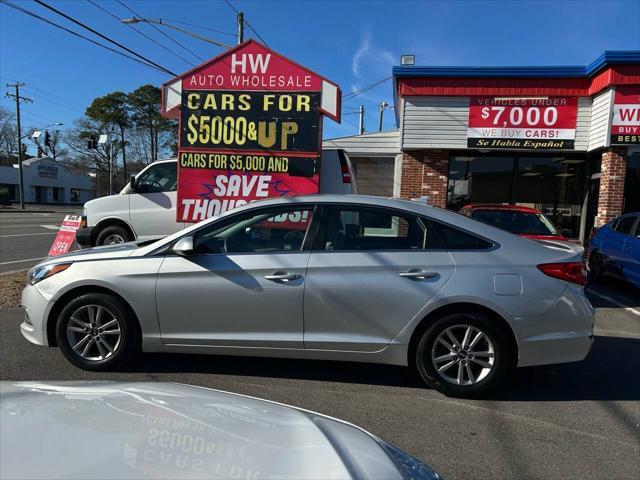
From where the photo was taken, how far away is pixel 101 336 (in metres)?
4.44

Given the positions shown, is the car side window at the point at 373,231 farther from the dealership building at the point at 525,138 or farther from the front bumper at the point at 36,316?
the dealership building at the point at 525,138

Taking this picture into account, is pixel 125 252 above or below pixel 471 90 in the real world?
below

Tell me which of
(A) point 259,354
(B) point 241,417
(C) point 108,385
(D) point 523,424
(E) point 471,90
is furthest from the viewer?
(E) point 471,90

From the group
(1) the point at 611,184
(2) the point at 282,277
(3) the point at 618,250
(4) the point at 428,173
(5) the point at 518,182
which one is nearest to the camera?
(2) the point at 282,277

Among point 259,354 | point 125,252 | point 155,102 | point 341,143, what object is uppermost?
point 155,102

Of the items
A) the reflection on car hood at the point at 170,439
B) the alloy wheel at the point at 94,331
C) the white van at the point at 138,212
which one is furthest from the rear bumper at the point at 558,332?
the white van at the point at 138,212

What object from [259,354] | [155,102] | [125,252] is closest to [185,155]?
[125,252]

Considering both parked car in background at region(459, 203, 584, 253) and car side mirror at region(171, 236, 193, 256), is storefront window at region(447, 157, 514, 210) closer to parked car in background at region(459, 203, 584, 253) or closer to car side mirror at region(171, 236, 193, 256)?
parked car in background at region(459, 203, 584, 253)

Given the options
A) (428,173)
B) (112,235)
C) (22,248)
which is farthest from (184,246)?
(22,248)

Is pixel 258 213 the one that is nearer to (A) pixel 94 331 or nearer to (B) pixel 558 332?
(A) pixel 94 331

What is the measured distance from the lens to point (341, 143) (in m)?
14.5

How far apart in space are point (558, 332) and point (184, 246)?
3.11m

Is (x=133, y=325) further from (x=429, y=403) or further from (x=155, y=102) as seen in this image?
(x=155, y=102)

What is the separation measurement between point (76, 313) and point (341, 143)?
11039 millimetres
